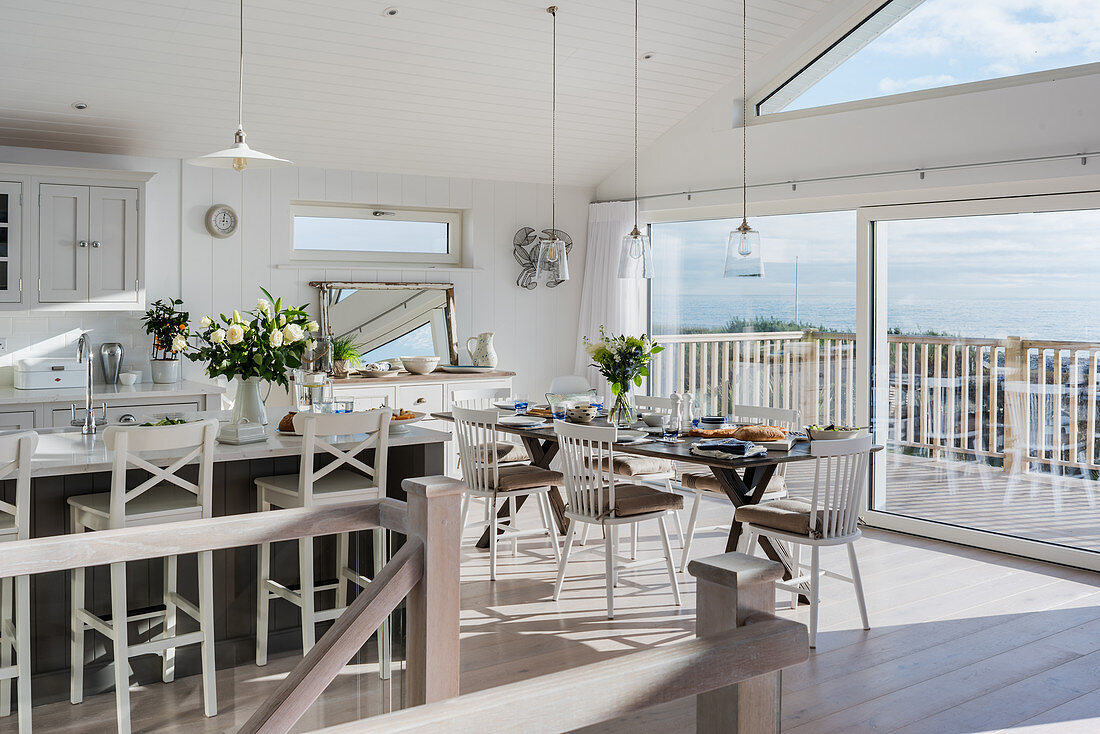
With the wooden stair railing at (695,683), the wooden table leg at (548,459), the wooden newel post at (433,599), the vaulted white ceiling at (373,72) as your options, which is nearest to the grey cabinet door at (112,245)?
the vaulted white ceiling at (373,72)

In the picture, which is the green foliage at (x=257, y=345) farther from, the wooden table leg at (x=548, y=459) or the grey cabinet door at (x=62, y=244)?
the grey cabinet door at (x=62, y=244)

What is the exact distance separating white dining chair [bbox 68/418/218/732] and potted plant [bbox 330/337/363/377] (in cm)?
273

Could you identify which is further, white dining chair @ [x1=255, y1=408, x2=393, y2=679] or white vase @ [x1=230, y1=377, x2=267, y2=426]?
white vase @ [x1=230, y1=377, x2=267, y2=426]

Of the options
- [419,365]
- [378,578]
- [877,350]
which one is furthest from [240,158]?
[877,350]

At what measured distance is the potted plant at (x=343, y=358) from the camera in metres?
6.22

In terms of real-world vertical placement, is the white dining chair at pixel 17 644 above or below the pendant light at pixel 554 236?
below

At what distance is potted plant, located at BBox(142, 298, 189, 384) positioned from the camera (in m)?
5.64

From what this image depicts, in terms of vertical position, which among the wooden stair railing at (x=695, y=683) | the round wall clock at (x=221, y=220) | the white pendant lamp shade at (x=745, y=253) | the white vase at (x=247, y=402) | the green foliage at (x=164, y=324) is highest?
the round wall clock at (x=221, y=220)

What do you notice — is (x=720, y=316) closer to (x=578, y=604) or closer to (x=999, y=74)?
(x=999, y=74)

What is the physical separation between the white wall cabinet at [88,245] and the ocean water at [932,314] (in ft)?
12.5

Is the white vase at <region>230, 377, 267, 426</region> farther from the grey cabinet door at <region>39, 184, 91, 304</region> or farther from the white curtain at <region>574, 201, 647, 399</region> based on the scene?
the white curtain at <region>574, 201, 647, 399</region>

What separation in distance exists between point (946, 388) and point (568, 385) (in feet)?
7.60

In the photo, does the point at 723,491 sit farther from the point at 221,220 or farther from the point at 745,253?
the point at 221,220

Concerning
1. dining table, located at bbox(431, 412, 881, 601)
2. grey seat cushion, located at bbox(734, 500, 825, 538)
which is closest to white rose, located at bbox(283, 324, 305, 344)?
dining table, located at bbox(431, 412, 881, 601)
